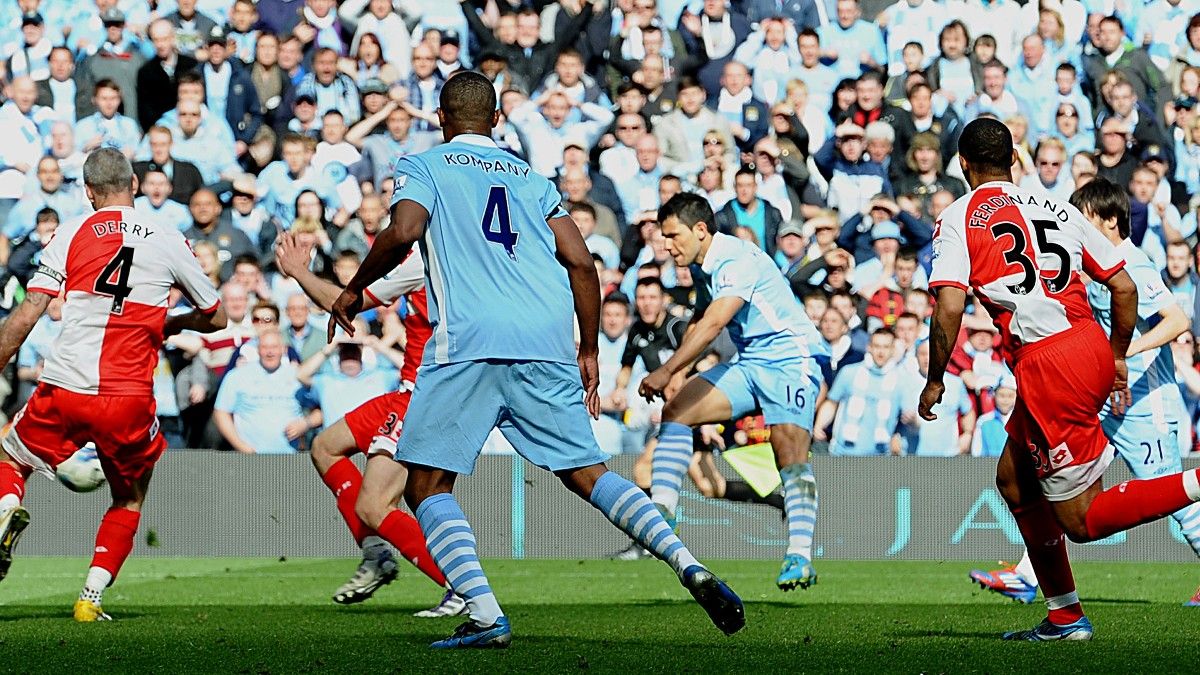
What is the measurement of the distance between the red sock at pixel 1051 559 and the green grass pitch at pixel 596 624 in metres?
0.24

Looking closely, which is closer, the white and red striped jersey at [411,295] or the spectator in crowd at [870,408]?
the white and red striped jersey at [411,295]

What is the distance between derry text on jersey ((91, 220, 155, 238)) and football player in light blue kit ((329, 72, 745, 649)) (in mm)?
2057

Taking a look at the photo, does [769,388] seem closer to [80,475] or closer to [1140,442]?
[1140,442]

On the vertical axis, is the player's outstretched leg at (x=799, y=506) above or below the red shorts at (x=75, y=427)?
below

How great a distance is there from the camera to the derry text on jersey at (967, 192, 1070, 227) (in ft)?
23.5

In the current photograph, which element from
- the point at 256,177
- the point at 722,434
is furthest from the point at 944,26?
the point at 256,177

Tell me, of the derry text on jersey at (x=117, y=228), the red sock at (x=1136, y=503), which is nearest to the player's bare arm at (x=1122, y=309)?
the red sock at (x=1136, y=503)

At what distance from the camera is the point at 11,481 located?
8.51 m

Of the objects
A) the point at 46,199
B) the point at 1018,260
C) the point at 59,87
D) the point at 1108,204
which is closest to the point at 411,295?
the point at 1018,260

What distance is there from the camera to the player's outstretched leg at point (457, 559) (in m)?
6.78

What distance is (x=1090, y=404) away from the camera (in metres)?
7.09

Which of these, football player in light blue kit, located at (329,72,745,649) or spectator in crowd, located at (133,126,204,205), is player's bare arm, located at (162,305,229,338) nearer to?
football player in light blue kit, located at (329,72,745,649)

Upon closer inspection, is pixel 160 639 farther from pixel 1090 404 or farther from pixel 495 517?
pixel 495 517

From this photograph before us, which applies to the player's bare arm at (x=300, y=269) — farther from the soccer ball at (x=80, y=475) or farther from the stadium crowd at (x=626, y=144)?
the stadium crowd at (x=626, y=144)
